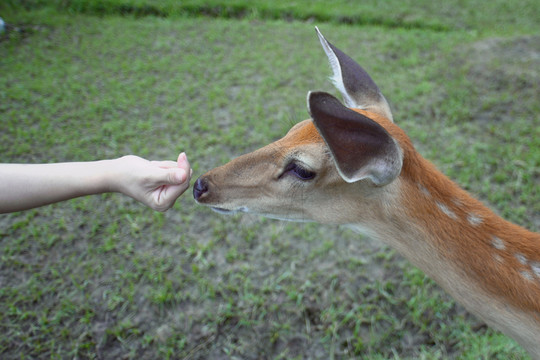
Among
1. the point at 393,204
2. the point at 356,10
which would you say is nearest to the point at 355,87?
the point at 393,204

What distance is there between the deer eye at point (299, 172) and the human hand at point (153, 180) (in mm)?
632

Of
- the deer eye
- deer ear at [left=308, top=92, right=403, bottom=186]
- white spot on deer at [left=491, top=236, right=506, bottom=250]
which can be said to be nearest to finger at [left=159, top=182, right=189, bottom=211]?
the deer eye

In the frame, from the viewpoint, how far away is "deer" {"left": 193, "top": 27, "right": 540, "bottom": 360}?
1.73 meters

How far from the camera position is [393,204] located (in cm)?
200

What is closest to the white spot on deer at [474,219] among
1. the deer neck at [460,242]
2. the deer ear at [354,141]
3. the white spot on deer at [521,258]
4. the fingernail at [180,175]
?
the deer neck at [460,242]

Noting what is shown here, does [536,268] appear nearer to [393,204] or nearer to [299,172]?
[393,204]

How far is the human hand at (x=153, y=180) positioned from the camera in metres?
2.33

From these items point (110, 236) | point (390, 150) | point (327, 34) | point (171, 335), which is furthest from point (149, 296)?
point (327, 34)

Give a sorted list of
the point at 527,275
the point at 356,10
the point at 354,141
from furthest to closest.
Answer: the point at 356,10 < the point at 527,275 < the point at 354,141

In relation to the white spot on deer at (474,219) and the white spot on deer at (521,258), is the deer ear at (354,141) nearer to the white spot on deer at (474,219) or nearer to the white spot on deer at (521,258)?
the white spot on deer at (474,219)

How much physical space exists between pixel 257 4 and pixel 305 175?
6.44 m

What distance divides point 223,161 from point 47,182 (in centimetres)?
229

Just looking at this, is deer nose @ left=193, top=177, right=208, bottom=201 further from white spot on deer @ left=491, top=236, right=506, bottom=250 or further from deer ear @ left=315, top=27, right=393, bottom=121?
white spot on deer @ left=491, top=236, right=506, bottom=250

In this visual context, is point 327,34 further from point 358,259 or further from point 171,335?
point 171,335
